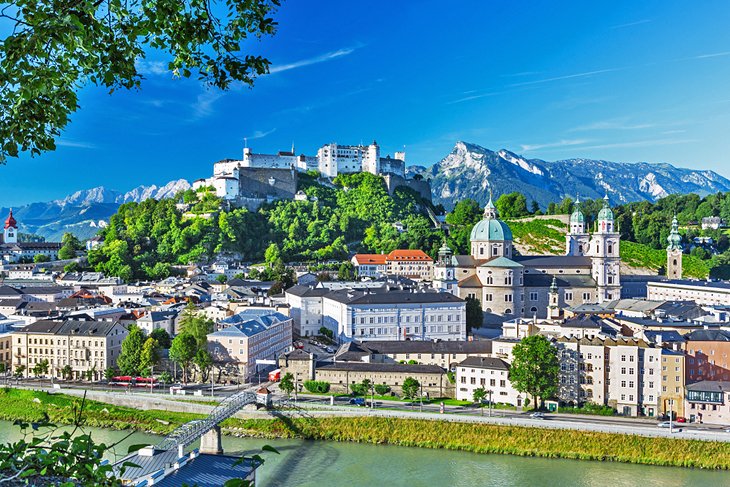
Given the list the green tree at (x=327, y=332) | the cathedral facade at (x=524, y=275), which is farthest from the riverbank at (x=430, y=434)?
the cathedral facade at (x=524, y=275)

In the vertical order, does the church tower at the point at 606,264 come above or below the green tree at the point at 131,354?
above

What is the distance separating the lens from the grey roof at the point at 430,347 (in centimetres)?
2666

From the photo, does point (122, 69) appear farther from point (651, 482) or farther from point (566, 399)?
point (566, 399)

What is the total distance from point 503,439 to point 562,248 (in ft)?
123

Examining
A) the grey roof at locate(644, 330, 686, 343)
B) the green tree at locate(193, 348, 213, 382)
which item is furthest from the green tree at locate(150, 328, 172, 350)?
the grey roof at locate(644, 330, 686, 343)

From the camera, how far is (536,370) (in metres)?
21.7

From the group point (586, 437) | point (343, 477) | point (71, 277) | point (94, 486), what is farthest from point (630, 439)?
point (71, 277)

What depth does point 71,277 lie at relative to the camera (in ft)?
154

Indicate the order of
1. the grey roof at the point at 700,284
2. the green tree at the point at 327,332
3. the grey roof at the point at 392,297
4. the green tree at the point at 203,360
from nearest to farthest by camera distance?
1. the green tree at the point at 203,360
2. the grey roof at the point at 392,297
3. the green tree at the point at 327,332
4. the grey roof at the point at 700,284

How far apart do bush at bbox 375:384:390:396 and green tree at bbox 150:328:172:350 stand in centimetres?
998

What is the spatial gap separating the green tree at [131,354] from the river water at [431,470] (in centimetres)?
636

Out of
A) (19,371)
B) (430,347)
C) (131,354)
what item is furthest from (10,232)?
(430,347)

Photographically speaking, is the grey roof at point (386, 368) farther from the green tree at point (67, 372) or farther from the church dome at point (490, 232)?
the church dome at point (490, 232)

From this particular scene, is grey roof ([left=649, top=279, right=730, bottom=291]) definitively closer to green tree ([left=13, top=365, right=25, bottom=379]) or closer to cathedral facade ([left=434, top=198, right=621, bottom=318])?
cathedral facade ([left=434, top=198, right=621, bottom=318])
